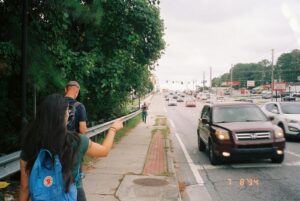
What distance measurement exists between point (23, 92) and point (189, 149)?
9.69m

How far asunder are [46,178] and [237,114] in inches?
398

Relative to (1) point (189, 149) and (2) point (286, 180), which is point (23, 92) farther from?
(1) point (189, 149)

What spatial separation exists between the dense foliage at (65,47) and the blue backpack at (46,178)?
17.2 ft

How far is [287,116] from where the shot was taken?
682 inches

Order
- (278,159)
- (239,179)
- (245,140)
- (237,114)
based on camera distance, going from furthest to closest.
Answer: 1. (237,114)
2. (278,159)
3. (245,140)
4. (239,179)

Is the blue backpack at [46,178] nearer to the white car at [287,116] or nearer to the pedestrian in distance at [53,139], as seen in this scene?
the pedestrian in distance at [53,139]

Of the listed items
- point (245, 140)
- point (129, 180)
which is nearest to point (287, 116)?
point (245, 140)

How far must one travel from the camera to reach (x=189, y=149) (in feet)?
51.3

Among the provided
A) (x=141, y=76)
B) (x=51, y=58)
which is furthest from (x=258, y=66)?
(x=51, y=58)

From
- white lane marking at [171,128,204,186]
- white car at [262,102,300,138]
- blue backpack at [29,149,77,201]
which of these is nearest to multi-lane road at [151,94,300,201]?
white lane marking at [171,128,204,186]

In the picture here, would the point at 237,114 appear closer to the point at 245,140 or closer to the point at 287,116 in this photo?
the point at 245,140

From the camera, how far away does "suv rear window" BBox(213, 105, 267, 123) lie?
1220 centimetres

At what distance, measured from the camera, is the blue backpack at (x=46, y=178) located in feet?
9.25

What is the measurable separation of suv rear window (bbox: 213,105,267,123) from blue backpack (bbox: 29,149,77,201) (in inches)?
380
